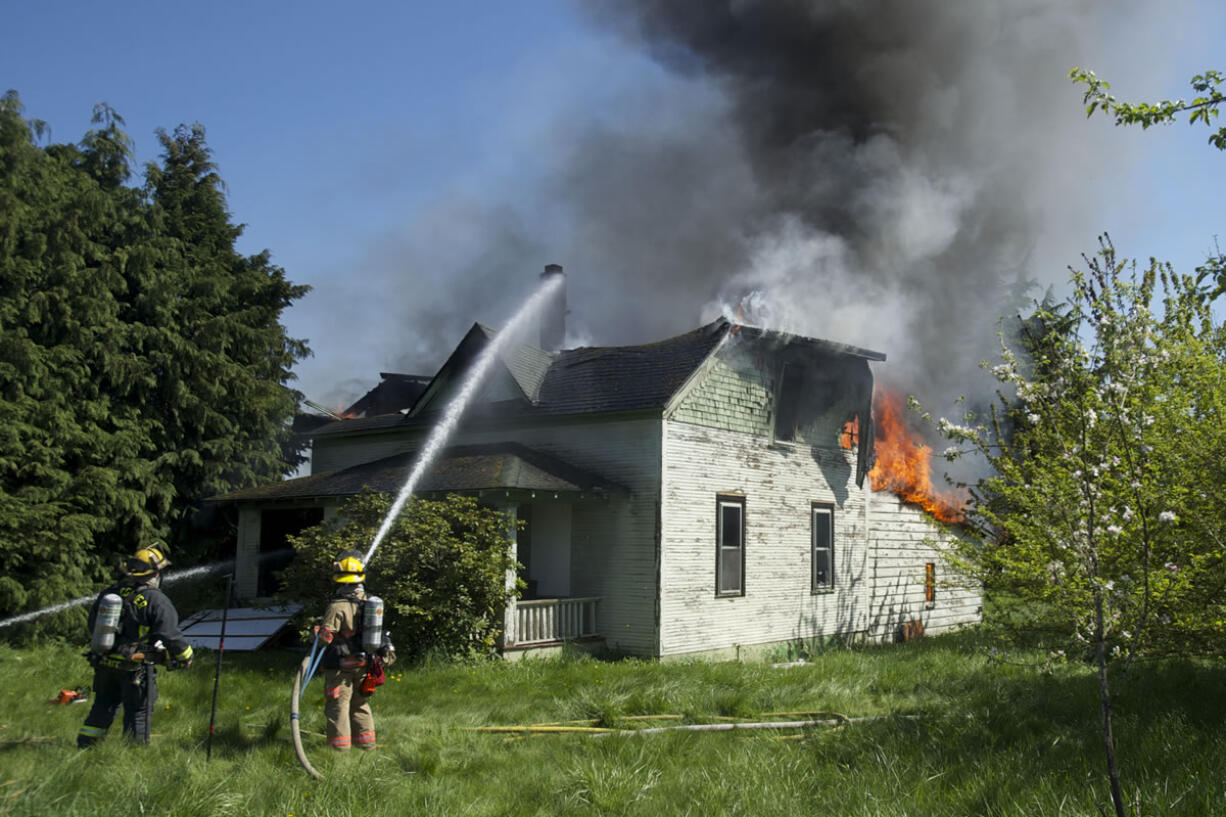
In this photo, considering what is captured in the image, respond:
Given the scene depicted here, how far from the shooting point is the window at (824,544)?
1942 cm

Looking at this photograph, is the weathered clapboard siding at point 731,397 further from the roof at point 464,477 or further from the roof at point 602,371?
the roof at point 464,477

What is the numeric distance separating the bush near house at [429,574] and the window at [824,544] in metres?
7.42

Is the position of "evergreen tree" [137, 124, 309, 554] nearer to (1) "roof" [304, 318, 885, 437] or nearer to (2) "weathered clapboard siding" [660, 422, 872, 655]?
(1) "roof" [304, 318, 885, 437]

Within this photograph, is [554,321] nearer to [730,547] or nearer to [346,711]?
[730,547]

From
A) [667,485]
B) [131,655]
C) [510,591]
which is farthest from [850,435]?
[131,655]

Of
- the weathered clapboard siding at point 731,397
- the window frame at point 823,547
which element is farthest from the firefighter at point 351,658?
the window frame at point 823,547

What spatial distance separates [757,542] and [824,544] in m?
2.59

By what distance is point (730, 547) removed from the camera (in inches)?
679

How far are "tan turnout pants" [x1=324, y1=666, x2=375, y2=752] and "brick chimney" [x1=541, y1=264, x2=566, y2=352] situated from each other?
13257 mm

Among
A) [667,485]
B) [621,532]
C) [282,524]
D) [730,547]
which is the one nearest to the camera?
[667,485]

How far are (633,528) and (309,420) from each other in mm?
14304

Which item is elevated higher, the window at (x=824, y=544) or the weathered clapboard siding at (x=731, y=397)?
the weathered clapboard siding at (x=731, y=397)

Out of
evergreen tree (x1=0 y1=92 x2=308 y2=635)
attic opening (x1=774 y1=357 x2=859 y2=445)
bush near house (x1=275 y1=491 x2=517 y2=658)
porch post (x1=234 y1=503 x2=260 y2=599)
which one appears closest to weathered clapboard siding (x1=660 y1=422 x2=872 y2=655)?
attic opening (x1=774 y1=357 x2=859 y2=445)

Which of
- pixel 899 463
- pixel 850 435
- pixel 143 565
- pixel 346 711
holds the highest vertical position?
pixel 850 435
